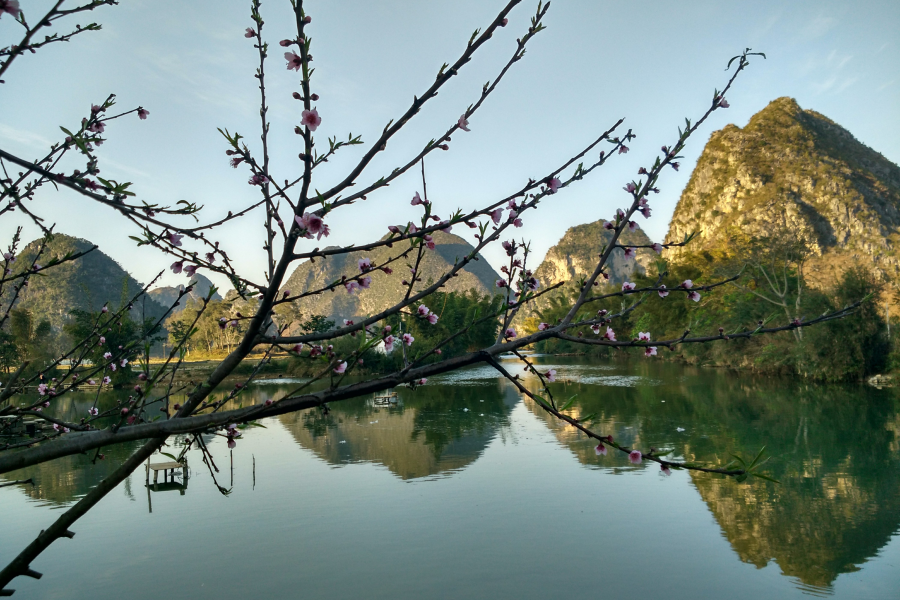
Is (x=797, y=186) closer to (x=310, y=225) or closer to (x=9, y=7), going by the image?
(x=310, y=225)

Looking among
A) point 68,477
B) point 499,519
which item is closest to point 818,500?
point 499,519

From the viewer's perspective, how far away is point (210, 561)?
30.0 feet

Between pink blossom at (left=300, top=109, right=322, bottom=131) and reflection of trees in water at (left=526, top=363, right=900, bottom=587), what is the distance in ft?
4.81

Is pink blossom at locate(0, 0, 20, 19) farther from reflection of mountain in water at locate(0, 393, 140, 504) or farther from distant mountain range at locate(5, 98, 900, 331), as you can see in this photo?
distant mountain range at locate(5, 98, 900, 331)

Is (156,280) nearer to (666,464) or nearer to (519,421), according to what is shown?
(666,464)

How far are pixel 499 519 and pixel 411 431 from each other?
9466mm

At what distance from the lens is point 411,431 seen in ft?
64.2

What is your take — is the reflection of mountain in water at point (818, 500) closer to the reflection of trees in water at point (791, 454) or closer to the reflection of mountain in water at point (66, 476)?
the reflection of trees in water at point (791, 454)

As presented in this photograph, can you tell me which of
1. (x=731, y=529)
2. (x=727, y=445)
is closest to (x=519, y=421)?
(x=727, y=445)

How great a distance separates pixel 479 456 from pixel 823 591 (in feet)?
29.5

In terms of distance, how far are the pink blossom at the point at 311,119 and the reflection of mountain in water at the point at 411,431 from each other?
39.6 feet

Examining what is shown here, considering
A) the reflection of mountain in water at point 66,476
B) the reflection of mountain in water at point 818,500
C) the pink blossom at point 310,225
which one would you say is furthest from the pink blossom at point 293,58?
the reflection of mountain in water at point 66,476

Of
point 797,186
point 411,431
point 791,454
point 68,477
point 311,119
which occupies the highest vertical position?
point 797,186

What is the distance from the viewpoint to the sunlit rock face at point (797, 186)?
68.8m
